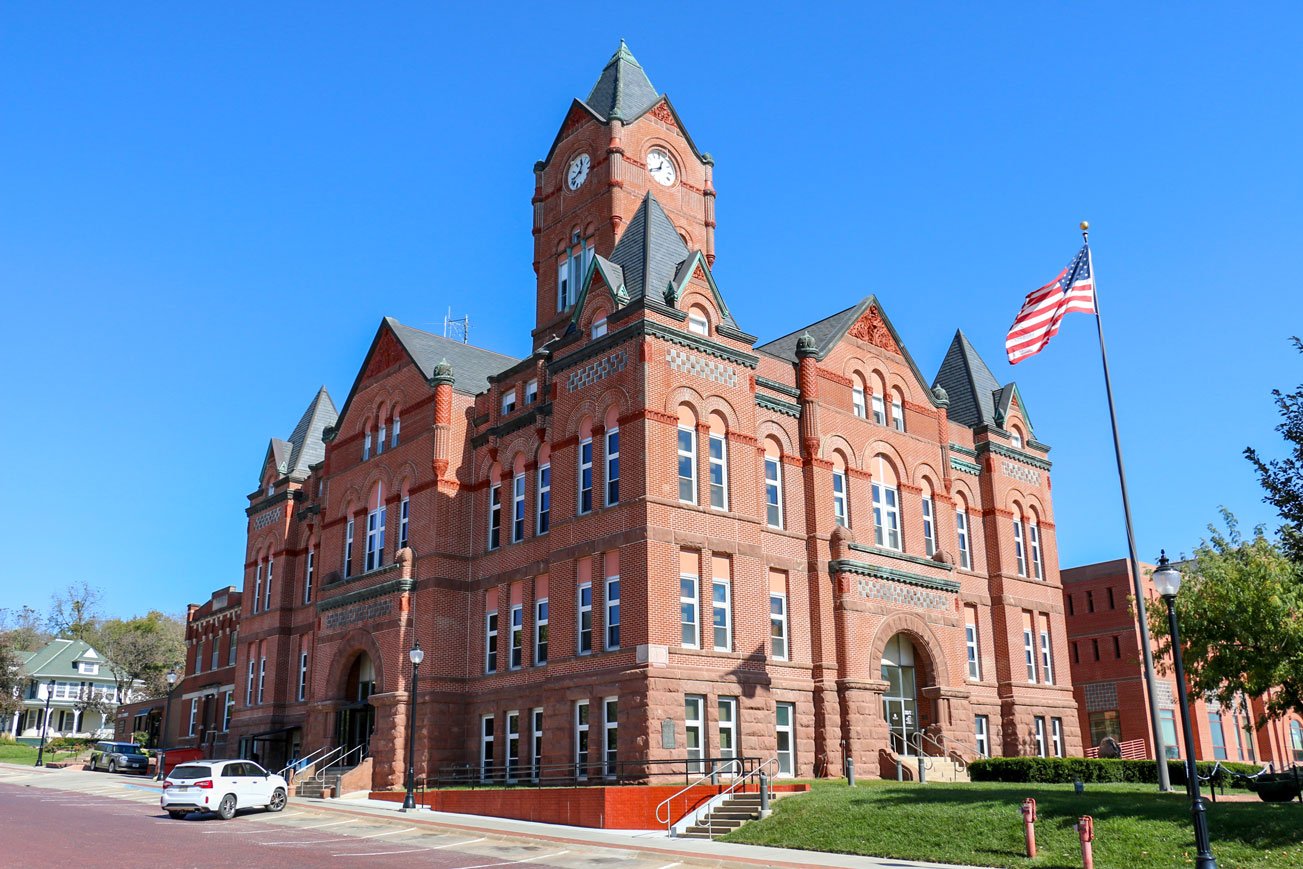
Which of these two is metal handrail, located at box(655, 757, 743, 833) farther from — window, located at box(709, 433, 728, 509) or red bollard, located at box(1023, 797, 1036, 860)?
red bollard, located at box(1023, 797, 1036, 860)

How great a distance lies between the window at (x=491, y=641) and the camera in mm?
36562

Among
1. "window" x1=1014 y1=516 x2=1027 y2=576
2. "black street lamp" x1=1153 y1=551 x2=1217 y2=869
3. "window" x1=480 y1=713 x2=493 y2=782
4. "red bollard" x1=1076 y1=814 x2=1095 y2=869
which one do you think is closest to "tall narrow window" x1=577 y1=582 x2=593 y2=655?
"window" x1=480 y1=713 x2=493 y2=782

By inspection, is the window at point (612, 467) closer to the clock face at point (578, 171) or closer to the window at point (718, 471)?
the window at point (718, 471)

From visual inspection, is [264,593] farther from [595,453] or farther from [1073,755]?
[1073,755]

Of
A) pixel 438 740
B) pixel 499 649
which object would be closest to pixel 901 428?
pixel 499 649

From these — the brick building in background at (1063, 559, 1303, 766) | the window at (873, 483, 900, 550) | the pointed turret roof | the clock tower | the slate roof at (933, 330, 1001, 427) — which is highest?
the pointed turret roof

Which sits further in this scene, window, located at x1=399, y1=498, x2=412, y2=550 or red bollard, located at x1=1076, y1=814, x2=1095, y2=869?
window, located at x1=399, y1=498, x2=412, y2=550

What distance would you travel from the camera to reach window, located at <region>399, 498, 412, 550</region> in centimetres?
3972

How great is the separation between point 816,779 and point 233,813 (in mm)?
16194

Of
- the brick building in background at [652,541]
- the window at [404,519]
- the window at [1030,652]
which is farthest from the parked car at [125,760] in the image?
the window at [1030,652]

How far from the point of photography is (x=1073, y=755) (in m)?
43.2

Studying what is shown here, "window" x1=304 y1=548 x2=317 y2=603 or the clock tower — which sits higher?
the clock tower

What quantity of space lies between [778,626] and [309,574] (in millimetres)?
22714

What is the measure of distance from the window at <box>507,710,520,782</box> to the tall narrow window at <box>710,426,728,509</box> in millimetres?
9167
